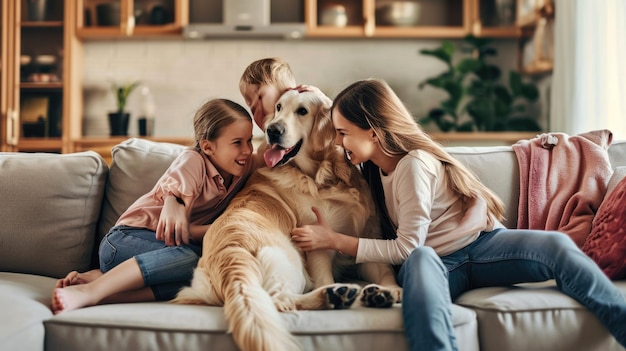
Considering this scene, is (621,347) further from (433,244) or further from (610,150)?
(610,150)

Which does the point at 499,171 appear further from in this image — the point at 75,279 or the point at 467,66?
the point at 467,66

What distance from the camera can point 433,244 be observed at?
1866 mm

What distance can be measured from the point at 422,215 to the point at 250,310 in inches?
22.2

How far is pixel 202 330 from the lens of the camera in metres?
1.49

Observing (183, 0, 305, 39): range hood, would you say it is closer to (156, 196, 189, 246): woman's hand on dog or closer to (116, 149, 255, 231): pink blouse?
(116, 149, 255, 231): pink blouse

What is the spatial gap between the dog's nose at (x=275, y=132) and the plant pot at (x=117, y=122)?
315 centimetres

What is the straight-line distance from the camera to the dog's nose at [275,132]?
1.98 meters

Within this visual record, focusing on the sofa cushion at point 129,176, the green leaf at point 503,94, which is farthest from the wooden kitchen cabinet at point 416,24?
the sofa cushion at point 129,176

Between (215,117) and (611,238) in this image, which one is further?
(215,117)

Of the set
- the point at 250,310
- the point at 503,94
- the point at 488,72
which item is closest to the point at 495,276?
the point at 250,310

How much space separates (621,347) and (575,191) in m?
Answer: 0.71

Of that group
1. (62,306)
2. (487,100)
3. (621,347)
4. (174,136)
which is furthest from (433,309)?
(174,136)

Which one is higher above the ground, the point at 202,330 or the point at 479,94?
the point at 479,94

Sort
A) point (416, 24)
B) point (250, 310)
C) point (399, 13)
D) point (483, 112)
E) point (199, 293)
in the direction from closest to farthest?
point (250, 310)
point (199, 293)
point (483, 112)
point (399, 13)
point (416, 24)
